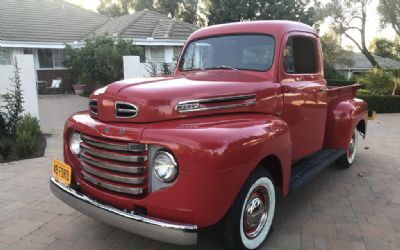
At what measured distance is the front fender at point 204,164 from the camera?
2.68m

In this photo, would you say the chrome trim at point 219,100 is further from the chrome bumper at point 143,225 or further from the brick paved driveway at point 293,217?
the brick paved driveway at point 293,217

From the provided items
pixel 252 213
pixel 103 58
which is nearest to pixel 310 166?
pixel 252 213

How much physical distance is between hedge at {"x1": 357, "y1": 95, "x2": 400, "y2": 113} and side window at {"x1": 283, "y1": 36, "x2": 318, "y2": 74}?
10212 millimetres

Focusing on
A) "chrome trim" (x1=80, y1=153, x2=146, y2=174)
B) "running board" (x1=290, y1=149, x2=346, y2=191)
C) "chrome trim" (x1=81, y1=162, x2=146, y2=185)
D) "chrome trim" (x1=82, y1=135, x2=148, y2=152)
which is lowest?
"running board" (x1=290, y1=149, x2=346, y2=191)

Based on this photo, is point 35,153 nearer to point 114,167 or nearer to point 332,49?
point 114,167

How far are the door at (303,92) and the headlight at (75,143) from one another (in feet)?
6.90

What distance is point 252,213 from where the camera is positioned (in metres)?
3.35

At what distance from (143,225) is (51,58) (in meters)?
20.3

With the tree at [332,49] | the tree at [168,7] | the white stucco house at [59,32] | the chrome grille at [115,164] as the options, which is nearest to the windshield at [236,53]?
the chrome grille at [115,164]

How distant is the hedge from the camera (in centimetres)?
1372

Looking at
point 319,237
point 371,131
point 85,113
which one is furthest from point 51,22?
point 319,237

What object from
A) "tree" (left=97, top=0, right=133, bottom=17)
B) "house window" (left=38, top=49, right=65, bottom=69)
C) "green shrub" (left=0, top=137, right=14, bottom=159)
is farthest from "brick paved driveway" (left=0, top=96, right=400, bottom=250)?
"tree" (left=97, top=0, right=133, bottom=17)

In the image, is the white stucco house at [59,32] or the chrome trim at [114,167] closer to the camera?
the chrome trim at [114,167]

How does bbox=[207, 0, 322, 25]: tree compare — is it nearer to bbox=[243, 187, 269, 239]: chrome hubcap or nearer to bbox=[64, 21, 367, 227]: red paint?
bbox=[64, 21, 367, 227]: red paint
